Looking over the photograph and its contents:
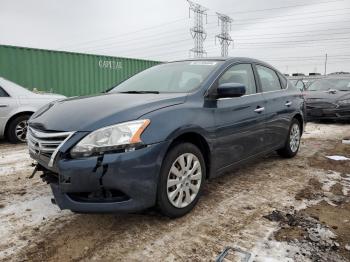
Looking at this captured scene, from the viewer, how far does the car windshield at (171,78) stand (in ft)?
12.0

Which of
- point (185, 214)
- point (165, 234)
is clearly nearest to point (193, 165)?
point (185, 214)

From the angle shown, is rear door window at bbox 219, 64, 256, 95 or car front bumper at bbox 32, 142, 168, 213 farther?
rear door window at bbox 219, 64, 256, 95

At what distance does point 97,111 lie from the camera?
2912 millimetres

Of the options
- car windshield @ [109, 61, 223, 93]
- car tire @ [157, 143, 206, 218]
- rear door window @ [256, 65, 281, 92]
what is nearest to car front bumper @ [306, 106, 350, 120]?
rear door window @ [256, 65, 281, 92]

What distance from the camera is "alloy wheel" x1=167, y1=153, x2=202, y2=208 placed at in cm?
300

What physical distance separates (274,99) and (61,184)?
3.23 m

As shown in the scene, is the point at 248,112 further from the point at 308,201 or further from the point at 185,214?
the point at 185,214

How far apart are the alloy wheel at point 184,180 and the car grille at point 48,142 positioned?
3.15ft

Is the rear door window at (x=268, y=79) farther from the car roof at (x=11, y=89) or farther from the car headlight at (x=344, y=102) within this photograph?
the car headlight at (x=344, y=102)

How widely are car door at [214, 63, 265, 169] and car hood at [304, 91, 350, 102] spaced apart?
6533 millimetres

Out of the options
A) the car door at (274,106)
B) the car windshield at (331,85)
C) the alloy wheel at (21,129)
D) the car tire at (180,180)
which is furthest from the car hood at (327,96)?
the alloy wheel at (21,129)

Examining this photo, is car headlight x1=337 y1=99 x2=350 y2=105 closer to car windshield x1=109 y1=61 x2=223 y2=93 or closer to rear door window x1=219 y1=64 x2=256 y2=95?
rear door window x1=219 y1=64 x2=256 y2=95

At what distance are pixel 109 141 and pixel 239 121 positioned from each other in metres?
1.74

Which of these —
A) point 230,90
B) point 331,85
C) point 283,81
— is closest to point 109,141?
point 230,90
